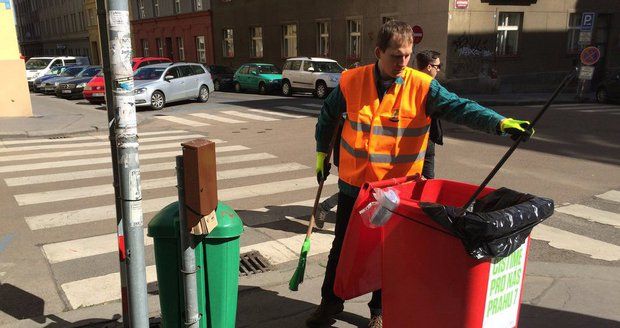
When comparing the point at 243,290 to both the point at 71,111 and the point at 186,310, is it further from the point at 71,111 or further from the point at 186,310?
the point at 71,111

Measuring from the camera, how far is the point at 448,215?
224 centimetres

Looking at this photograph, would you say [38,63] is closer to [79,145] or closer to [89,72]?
[89,72]

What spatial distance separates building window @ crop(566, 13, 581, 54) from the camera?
24.8 metres

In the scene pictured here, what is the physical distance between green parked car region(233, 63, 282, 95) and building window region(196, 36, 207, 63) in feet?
45.2

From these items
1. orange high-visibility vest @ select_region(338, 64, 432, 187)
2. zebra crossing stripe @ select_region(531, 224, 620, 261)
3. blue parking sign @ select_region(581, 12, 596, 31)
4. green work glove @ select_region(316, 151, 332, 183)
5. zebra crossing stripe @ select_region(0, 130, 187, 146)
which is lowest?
zebra crossing stripe @ select_region(0, 130, 187, 146)

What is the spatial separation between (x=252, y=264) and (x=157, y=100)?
13919mm

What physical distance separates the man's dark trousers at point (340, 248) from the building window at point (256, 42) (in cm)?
3120

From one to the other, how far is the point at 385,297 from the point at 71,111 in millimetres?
16716

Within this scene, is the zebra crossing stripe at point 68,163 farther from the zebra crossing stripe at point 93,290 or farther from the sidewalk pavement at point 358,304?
the sidewalk pavement at point 358,304

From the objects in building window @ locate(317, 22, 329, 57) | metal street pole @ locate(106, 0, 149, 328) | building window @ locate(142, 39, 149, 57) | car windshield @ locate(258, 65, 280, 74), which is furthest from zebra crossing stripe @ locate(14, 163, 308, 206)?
building window @ locate(142, 39, 149, 57)

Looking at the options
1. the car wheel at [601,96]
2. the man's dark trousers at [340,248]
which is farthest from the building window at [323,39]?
the man's dark trousers at [340,248]

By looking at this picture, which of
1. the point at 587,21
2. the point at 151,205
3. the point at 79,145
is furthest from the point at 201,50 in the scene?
the point at 151,205

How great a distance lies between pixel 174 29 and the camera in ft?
139

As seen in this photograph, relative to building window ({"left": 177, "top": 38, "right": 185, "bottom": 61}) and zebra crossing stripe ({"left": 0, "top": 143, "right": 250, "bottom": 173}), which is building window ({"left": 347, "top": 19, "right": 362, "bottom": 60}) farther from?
building window ({"left": 177, "top": 38, "right": 185, "bottom": 61})
